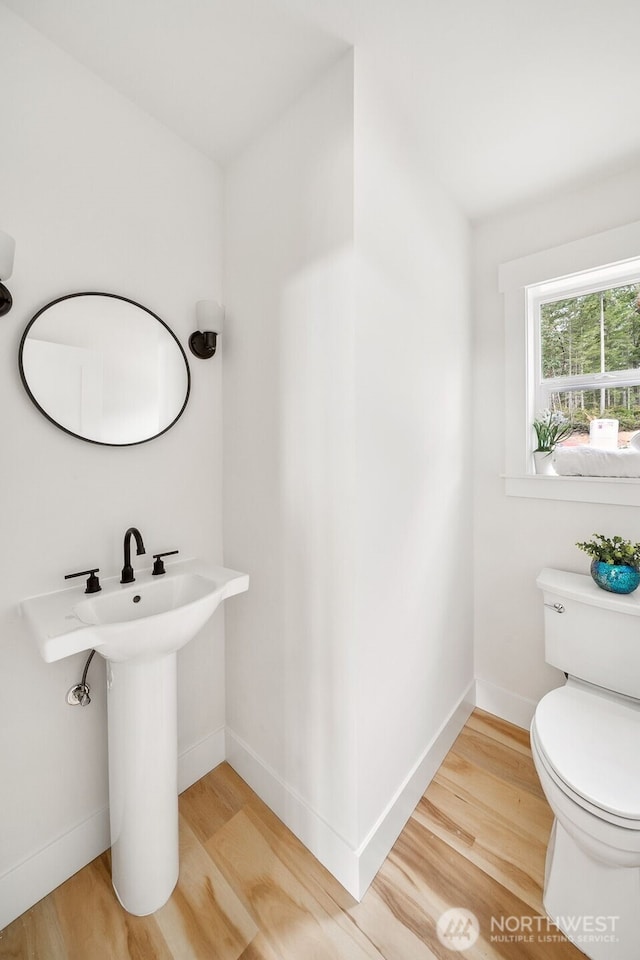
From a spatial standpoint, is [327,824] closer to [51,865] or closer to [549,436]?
[51,865]

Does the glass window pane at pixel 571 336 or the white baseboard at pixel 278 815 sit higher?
the glass window pane at pixel 571 336

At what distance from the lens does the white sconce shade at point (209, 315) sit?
4.82 ft

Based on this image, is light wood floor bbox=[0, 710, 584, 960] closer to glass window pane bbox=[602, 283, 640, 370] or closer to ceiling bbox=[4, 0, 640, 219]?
glass window pane bbox=[602, 283, 640, 370]

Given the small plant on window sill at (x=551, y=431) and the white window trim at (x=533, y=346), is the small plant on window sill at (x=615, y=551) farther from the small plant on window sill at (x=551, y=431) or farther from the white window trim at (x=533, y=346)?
the small plant on window sill at (x=551, y=431)

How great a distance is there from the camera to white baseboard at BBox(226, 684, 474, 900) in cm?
117

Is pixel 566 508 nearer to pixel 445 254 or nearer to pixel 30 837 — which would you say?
pixel 445 254

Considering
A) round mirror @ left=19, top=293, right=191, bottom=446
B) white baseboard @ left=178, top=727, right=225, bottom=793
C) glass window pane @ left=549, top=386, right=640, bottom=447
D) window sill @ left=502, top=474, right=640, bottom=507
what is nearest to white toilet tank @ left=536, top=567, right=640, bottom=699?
window sill @ left=502, top=474, right=640, bottom=507

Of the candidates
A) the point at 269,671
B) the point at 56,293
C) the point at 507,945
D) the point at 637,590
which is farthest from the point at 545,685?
the point at 56,293

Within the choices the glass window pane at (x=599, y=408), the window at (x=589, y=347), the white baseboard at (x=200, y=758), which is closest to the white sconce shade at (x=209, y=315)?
the window at (x=589, y=347)

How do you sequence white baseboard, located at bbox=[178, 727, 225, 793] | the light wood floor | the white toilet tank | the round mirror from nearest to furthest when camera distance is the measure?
the light wood floor, the round mirror, the white toilet tank, white baseboard, located at bbox=[178, 727, 225, 793]

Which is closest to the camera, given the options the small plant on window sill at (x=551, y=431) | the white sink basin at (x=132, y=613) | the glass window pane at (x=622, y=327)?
the white sink basin at (x=132, y=613)

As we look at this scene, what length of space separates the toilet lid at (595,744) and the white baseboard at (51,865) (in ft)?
4.66

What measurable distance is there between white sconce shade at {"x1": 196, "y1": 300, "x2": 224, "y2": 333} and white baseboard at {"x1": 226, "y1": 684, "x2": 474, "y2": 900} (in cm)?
165

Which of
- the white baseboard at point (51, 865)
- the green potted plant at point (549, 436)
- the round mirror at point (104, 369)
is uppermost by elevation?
the round mirror at point (104, 369)
